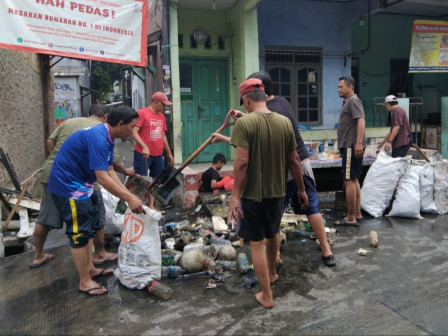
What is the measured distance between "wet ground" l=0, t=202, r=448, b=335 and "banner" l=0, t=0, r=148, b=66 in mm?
3225

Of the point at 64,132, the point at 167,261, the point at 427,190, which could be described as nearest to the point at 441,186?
the point at 427,190

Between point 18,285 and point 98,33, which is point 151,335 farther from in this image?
point 98,33

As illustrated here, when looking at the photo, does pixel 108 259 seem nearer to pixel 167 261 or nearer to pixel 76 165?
pixel 167 261

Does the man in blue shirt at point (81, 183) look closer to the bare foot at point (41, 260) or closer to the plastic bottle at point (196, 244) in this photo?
the bare foot at point (41, 260)

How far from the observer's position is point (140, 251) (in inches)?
137

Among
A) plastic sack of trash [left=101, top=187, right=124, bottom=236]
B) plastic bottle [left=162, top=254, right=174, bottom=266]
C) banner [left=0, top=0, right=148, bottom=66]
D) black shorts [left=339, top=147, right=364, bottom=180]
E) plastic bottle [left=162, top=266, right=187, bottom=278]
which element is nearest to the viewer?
plastic bottle [left=162, top=266, right=187, bottom=278]

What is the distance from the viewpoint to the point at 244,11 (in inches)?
304

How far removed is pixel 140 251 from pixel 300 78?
692cm

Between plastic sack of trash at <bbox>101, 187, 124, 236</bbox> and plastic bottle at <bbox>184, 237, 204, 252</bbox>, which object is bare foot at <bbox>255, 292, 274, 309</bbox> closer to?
plastic bottle at <bbox>184, 237, 204, 252</bbox>

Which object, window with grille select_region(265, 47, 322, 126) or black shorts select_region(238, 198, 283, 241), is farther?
window with grille select_region(265, 47, 322, 126)

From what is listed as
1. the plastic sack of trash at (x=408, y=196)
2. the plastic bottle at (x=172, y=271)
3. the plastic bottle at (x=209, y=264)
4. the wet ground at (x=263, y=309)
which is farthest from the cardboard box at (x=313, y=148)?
the plastic bottle at (x=172, y=271)

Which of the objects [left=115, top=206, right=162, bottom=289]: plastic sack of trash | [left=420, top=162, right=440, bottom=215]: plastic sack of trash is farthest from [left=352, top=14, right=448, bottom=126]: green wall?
[left=115, top=206, right=162, bottom=289]: plastic sack of trash

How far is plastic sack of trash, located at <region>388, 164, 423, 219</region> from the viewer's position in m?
5.71

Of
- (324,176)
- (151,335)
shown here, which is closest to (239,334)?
(151,335)
